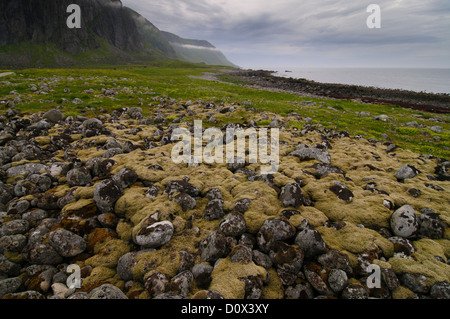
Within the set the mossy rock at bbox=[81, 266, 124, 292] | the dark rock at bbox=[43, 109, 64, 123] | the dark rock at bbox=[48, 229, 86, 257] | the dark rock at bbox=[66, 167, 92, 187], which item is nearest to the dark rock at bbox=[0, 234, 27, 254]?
the dark rock at bbox=[48, 229, 86, 257]

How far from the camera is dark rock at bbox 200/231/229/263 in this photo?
5.89 meters

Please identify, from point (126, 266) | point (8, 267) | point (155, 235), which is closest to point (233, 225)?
point (155, 235)

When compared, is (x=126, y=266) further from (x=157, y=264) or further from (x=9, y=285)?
(x=9, y=285)

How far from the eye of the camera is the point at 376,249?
6062 millimetres

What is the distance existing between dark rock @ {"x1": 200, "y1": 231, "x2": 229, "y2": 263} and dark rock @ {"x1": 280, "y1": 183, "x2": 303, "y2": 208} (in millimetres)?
2824

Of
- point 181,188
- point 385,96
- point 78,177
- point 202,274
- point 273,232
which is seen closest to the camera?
point 202,274

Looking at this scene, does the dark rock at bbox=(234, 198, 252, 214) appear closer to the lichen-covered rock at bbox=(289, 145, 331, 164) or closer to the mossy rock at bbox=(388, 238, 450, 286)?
the mossy rock at bbox=(388, 238, 450, 286)

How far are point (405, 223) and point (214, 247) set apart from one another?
602 centimetres

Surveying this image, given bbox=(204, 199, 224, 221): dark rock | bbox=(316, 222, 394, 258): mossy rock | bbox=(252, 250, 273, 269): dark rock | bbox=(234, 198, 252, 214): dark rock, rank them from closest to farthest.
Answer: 1. bbox=(252, 250, 273, 269): dark rock
2. bbox=(316, 222, 394, 258): mossy rock
3. bbox=(204, 199, 224, 221): dark rock
4. bbox=(234, 198, 252, 214): dark rock

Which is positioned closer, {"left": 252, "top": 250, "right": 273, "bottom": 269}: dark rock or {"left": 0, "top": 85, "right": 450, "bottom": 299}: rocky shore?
{"left": 0, "top": 85, "right": 450, "bottom": 299}: rocky shore

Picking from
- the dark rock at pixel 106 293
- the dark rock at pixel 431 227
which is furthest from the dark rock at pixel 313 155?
the dark rock at pixel 106 293

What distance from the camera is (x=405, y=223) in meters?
6.71
